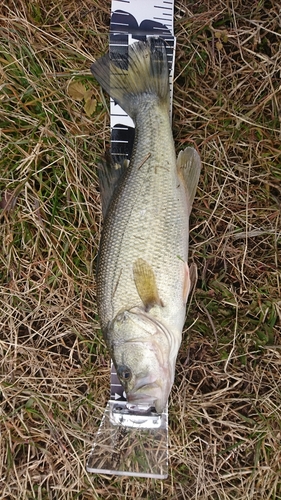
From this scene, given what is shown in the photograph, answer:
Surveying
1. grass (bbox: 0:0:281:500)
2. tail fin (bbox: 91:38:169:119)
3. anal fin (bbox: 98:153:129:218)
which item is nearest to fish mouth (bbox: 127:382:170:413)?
grass (bbox: 0:0:281:500)

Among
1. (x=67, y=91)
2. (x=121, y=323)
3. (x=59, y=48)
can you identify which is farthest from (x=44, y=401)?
(x=59, y=48)

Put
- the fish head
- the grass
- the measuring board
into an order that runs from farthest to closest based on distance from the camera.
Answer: the grass → the measuring board → the fish head

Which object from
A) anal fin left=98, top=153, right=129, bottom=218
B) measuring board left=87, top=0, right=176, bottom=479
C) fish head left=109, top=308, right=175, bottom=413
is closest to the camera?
fish head left=109, top=308, right=175, bottom=413

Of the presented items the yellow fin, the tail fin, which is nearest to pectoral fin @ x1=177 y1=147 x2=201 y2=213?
the tail fin

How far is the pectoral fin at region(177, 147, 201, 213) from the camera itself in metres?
2.25

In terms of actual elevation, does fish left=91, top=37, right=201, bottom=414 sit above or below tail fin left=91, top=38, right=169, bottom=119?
below

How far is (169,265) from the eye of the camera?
209cm

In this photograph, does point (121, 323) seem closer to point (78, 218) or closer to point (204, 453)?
point (78, 218)

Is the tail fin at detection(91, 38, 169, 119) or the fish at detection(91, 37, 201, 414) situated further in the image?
the tail fin at detection(91, 38, 169, 119)

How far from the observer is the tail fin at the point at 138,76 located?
224 centimetres

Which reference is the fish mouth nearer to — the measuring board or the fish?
the fish

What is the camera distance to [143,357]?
6.58 ft

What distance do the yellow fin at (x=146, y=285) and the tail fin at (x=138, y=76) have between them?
2.58 feet

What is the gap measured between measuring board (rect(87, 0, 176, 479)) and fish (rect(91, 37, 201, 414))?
0.24 meters
